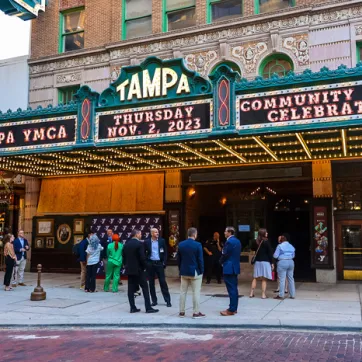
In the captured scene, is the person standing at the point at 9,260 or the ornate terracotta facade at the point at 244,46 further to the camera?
the ornate terracotta facade at the point at 244,46

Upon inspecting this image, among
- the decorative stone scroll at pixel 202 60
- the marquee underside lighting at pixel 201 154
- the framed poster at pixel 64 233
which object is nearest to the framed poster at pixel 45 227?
the framed poster at pixel 64 233

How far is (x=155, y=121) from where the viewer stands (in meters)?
12.8

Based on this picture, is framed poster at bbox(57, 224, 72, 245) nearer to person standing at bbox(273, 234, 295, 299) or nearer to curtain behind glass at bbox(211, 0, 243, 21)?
person standing at bbox(273, 234, 295, 299)

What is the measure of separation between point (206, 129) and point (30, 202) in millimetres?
10914

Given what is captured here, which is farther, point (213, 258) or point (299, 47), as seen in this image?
point (299, 47)

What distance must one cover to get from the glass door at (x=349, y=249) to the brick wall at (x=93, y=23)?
869 cm

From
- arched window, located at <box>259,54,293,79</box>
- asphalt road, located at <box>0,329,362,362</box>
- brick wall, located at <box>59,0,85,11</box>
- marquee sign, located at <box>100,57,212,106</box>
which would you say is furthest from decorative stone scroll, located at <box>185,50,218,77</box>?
asphalt road, located at <box>0,329,362,362</box>

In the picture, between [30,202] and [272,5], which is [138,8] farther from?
[30,202]

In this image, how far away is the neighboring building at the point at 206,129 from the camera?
12.0 m

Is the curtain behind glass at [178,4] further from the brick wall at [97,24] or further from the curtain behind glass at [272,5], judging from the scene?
→ the curtain behind glass at [272,5]

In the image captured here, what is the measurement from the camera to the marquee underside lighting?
42.2ft

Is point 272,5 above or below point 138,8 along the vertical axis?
below

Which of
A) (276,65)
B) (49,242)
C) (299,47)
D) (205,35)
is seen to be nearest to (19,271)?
(49,242)

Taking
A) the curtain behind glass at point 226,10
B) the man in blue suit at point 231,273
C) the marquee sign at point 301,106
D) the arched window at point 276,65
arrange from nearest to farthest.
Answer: the man in blue suit at point 231,273
the marquee sign at point 301,106
the arched window at point 276,65
the curtain behind glass at point 226,10
